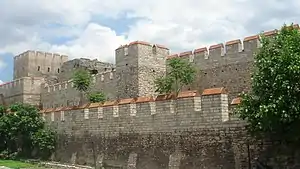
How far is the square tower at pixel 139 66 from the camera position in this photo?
23547 millimetres

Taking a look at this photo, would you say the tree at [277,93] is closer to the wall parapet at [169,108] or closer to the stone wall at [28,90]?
the wall parapet at [169,108]

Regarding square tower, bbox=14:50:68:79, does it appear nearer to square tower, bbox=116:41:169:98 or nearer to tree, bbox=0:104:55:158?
tree, bbox=0:104:55:158

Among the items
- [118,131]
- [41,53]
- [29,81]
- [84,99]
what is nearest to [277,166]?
[118,131]

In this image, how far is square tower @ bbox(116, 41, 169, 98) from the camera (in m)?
23.5

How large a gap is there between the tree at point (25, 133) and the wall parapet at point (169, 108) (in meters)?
3.34

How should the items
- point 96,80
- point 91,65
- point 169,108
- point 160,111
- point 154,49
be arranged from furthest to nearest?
point 91,65
point 96,80
point 154,49
point 160,111
point 169,108

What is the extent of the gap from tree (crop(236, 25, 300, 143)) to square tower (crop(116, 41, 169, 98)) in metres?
11.6

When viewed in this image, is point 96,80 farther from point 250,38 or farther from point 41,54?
point 41,54

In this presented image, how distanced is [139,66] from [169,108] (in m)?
7.94

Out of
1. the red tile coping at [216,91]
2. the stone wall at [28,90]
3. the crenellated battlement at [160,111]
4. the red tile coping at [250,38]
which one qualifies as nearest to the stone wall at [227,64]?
the red tile coping at [250,38]

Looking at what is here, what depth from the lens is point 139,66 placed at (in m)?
23.5

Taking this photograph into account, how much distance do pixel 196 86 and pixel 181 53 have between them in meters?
1.93

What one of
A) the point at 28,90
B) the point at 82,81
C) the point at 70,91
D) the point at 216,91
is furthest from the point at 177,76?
the point at 28,90

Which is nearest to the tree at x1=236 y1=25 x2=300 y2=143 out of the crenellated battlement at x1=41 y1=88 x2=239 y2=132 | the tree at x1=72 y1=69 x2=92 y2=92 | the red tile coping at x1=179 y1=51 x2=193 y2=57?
the crenellated battlement at x1=41 y1=88 x2=239 y2=132
